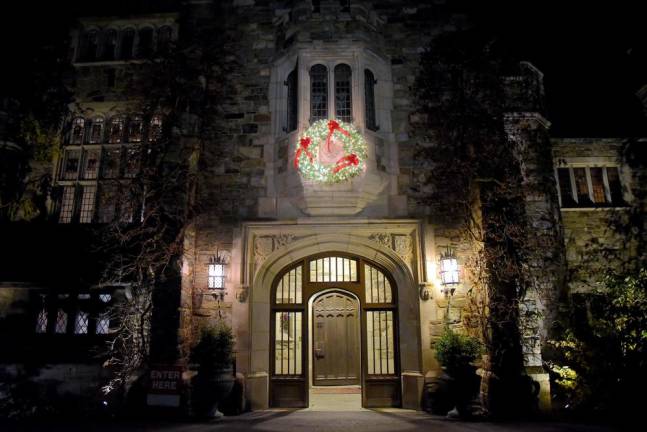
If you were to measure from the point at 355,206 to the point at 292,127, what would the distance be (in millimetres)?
1979

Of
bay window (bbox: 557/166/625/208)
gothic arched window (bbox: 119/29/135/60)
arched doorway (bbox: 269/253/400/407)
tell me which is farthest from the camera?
bay window (bbox: 557/166/625/208)

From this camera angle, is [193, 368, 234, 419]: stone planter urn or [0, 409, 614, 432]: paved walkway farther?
[193, 368, 234, 419]: stone planter urn

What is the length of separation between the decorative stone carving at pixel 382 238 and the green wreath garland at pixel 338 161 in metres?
1.17

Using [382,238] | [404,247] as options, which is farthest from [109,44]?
[404,247]

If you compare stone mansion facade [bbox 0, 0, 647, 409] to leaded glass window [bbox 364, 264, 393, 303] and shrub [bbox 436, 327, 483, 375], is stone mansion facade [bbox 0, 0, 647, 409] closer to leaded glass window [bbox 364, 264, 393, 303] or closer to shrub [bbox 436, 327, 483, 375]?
leaded glass window [bbox 364, 264, 393, 303]

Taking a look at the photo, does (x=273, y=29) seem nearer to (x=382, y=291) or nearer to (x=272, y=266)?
(x=272, y=266)

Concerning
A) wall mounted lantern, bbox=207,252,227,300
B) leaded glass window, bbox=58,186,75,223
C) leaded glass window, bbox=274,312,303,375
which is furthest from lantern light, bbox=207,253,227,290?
leaded glass window, bbox=58,186,75,223

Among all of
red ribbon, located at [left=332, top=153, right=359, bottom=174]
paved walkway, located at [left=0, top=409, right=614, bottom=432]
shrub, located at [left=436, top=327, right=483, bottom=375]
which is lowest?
paved walkway, located at [left=0, top=409, right=614, bottom=432]

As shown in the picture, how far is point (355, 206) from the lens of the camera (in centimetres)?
724

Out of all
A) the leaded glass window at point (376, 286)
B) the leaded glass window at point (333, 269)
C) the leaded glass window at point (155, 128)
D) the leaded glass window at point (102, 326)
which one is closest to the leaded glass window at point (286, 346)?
the leaded glass window at point (333, 269)

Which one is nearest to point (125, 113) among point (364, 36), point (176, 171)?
point (176, 171)

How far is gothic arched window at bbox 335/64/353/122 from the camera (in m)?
7.65

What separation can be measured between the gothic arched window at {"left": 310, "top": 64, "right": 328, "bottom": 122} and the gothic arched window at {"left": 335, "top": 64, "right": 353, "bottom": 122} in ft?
0.70

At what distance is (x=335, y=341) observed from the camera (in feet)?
33.9
